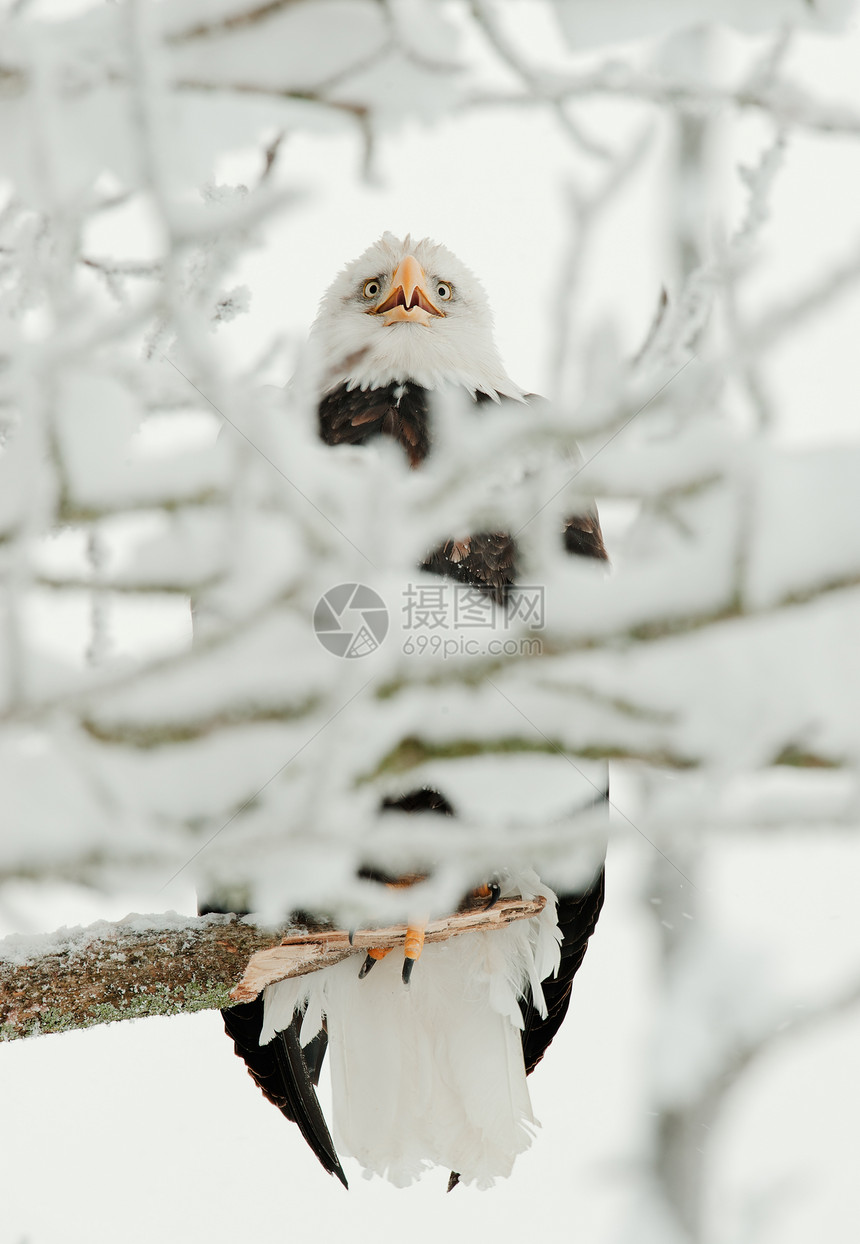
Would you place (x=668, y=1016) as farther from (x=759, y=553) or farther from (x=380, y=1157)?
(x=759, y=553)

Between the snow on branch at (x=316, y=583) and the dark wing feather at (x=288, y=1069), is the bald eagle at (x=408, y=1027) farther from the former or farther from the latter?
the snow on branch at (x=316, y=583)

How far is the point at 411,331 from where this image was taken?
343cm

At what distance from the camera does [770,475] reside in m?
1.14

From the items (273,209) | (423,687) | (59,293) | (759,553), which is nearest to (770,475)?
(759,553)

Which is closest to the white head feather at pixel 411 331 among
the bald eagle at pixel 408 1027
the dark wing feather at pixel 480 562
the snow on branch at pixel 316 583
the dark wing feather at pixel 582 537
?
the bald eagle at pixel 408 1027

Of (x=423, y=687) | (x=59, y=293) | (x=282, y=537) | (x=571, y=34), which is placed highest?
(x=571, y=34)

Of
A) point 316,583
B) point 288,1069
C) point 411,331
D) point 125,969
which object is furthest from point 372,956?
point 316,583

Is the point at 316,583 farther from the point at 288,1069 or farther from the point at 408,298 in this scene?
the point at 288,1069

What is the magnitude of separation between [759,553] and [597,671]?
199 mm

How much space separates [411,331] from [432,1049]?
2.13 metres

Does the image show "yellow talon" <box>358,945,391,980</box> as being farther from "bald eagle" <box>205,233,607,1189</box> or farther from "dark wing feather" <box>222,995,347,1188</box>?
"dark wing feather" <box>222,995,347,1188</box>

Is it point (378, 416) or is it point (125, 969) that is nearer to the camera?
point (125, 969)

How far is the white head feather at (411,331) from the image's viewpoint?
3393 mm

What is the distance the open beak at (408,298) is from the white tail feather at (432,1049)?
5.87ft
